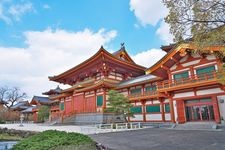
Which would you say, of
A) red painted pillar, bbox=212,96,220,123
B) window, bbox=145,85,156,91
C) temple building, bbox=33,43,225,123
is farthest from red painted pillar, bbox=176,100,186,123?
window, bbox=145,85,156,91

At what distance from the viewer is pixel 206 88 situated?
56.2ft

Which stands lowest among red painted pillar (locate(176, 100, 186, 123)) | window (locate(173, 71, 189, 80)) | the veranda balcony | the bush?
the bush

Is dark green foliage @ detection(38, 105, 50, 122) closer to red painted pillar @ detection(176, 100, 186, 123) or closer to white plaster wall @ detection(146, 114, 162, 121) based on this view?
white plaster wall @ detection(146, 114, 162, 121)

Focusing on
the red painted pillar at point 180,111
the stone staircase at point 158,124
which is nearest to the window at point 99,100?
the stone staircase at point 158,124

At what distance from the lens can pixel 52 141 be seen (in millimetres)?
6375

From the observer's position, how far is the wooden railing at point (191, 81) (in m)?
16.2

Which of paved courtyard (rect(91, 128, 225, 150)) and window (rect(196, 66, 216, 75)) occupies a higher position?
window (rect(196, 66, 216, 75))

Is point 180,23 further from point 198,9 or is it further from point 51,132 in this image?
point 51,132

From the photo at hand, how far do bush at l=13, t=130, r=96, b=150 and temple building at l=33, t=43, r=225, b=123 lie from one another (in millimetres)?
8333

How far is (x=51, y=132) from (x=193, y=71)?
15238mm

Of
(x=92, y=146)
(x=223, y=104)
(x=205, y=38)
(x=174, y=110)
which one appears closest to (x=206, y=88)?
(x=223, y=104)

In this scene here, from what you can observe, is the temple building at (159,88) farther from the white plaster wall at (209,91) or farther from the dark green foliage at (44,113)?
the dark green foliage at (44,113)

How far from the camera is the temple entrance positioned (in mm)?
17359

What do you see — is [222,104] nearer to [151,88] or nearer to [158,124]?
[158,124]
